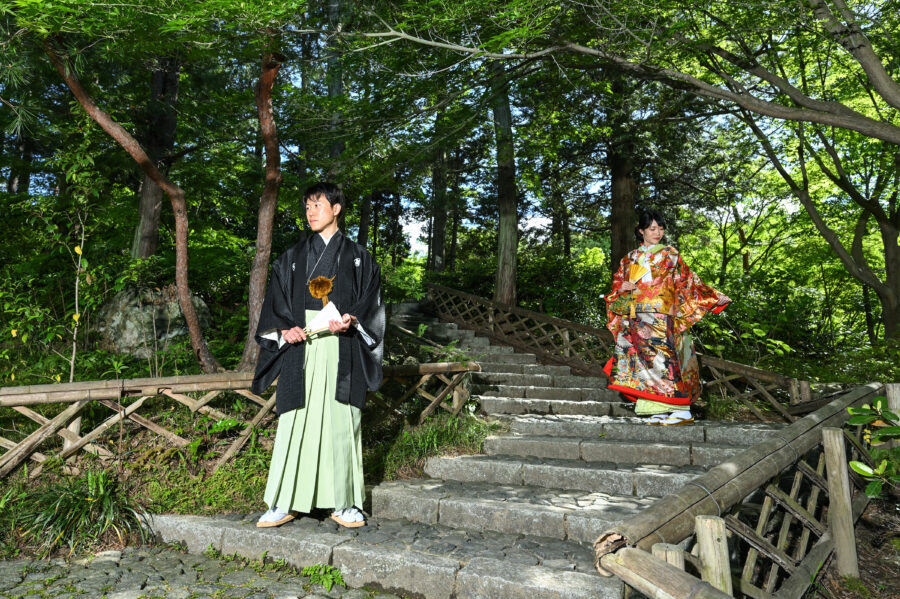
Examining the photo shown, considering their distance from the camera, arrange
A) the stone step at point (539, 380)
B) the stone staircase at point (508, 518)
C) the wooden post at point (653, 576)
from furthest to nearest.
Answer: the stone step at point (539, 380)
the stone staircase at point (508, 518)
the wooden post at point (653, 576)

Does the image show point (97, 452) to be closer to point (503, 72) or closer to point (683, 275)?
point (683, 275)

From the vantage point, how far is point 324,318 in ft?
11.4

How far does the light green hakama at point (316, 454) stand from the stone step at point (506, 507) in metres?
0.45

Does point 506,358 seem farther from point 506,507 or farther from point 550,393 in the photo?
point 506,507

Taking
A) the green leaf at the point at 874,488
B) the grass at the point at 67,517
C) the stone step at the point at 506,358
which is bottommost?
the grass at the point at 67,517

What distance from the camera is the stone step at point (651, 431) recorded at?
15.3 feet

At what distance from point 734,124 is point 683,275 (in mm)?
8033

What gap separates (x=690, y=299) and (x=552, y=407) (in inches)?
84.6

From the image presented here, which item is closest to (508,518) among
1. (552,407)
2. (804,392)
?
(552,407)

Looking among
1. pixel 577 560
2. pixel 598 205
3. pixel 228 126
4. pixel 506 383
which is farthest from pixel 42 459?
pixel 598 205

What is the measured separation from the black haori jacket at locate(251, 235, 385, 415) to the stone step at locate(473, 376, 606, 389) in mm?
4083

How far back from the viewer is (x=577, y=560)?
2916mm

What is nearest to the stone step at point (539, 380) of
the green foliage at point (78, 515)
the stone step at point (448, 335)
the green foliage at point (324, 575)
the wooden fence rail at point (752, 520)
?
the stone step at point (448, 335)

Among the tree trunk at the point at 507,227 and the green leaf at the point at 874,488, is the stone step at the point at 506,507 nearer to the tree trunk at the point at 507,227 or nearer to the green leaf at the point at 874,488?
the green leaf at the point at 874,488
